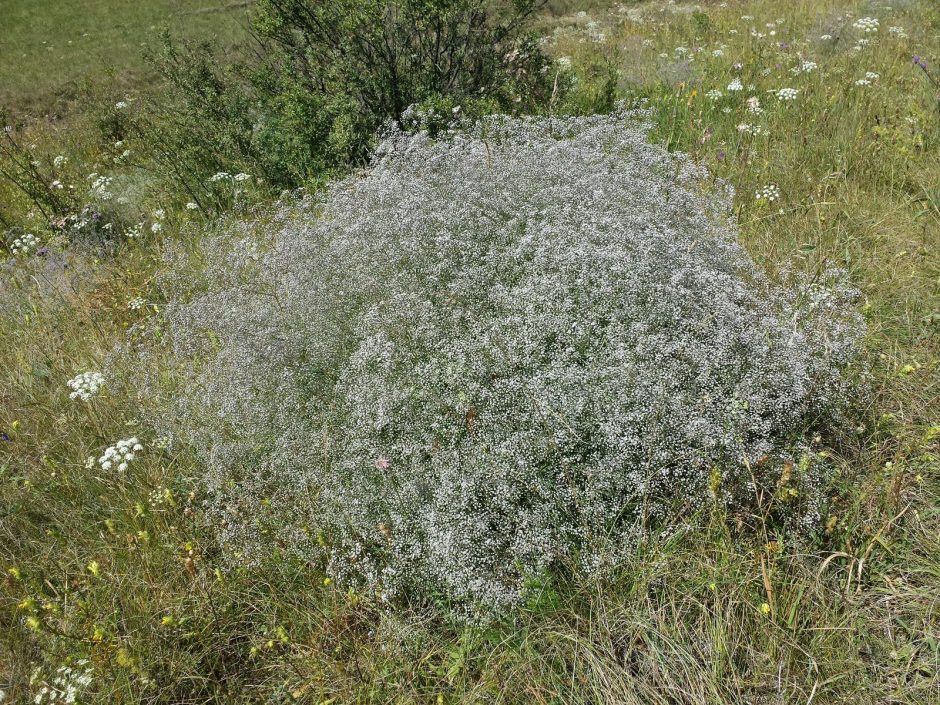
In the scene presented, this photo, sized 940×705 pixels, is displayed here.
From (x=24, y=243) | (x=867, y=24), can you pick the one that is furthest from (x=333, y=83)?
(x=867, y=24)

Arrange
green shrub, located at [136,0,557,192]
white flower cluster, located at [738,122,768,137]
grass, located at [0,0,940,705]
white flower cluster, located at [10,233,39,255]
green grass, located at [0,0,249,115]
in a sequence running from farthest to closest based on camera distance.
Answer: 1. green grass, located at [0,0,249,115]
2. white flower cluster, located at [10,233,39,255]
3. green shrub, located at [136,0,557,192]
4. white flower cluster, located at [738,122,768,137]
5. grass, located at [0,0,940,705]

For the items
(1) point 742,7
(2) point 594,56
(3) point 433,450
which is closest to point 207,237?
(3) point 433,450

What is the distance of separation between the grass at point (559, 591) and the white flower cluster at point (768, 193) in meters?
0.16

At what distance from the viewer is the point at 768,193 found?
4.41 m

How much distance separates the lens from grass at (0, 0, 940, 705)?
214 centimetres

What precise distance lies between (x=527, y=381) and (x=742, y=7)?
32.9ft

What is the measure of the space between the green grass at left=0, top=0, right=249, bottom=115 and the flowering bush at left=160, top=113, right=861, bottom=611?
29.5 feet

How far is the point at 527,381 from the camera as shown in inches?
104

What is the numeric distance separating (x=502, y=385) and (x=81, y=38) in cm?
1761

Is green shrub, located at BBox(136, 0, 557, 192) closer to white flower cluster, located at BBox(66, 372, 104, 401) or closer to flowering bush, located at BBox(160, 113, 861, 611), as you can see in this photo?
flowering bush, located at BBox(160, 113, 861, 611)

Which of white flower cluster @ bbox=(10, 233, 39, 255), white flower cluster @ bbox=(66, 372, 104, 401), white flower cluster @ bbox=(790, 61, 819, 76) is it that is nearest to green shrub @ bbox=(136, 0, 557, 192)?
white flower cluster @ bbox=(10, 233, 39, 255)

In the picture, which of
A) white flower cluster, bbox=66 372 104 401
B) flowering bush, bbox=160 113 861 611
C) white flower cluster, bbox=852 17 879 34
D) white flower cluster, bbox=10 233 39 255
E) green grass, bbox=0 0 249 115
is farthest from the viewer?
green grass, bbox=0 0 249 115

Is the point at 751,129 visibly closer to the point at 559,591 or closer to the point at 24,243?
the point at 559,591

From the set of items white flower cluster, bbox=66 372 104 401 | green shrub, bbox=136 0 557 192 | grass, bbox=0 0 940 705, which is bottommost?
grass, bbox=0 0 940 705
